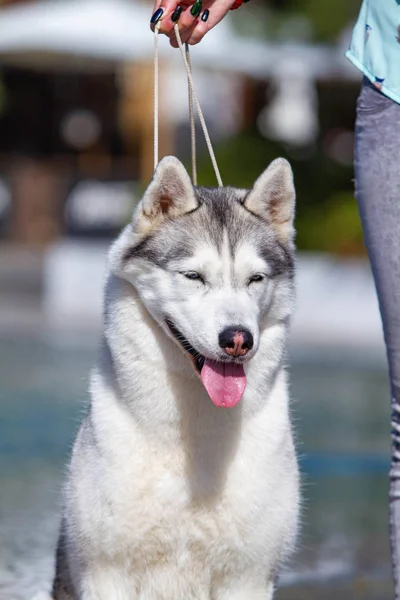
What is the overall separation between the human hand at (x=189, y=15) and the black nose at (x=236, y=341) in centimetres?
115

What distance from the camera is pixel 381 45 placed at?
12.5ft

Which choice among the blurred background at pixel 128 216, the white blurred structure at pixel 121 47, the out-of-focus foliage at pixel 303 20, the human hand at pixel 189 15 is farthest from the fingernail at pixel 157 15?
the out-of-focus foliage at pixel 303 20

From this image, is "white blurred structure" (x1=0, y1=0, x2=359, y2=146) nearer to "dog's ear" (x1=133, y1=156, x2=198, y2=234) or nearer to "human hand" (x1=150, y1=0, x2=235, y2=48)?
"human hand" (x1=150, y1=0, x2=235, y2=48)

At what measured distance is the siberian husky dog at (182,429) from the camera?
3678mm

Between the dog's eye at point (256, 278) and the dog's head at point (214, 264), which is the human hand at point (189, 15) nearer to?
the dog's head at point (214, 264)

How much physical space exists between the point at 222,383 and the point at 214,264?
349 mm

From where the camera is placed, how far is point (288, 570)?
5.49 meters

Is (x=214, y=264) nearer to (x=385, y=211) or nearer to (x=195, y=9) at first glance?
(x=385, y=211)

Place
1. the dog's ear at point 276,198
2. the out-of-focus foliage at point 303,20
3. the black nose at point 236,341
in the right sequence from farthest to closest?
1. the out-of-focus foliage at point 303,20
2. the dog's ear at point 276,198
3. the black nose at point 236,341

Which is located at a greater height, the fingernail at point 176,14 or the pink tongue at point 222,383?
the fingernail at point 176,14

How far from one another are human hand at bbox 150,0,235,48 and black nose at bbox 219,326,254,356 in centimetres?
115

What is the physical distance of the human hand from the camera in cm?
401

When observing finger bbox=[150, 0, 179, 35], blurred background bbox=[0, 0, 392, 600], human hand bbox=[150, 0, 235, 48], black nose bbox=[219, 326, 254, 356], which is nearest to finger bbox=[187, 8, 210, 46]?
human hand bbox=[150, 0, 235, 48]

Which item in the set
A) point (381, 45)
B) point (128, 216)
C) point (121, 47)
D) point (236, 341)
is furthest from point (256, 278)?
point (121, 47)
